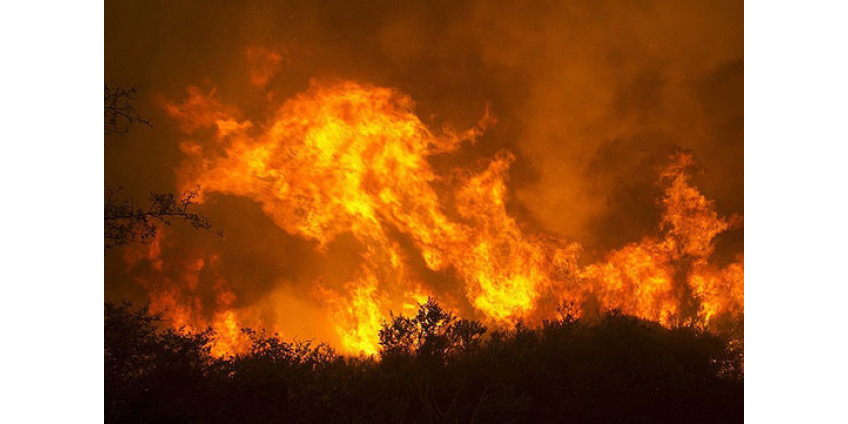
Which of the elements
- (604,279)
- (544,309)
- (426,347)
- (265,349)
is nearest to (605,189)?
(604,279)

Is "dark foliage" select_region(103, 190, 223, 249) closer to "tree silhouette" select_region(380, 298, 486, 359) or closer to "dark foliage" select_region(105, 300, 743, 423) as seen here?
"dark foliage" select_region(105, 300, 743, 423)

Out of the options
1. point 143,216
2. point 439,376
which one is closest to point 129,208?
point 143,216

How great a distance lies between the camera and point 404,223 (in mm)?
6336

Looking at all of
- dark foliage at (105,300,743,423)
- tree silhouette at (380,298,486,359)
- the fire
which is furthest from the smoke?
dark foliage at (105,300,743,423)

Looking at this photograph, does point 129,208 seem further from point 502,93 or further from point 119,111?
point 502,93

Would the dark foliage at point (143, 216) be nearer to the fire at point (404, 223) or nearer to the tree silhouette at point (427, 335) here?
the fire at point (404, 223)

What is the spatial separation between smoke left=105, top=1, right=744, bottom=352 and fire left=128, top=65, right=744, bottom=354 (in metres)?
0.11

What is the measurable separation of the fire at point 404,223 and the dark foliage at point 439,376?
224mm

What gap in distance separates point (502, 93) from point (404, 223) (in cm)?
171

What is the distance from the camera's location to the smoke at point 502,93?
6004 millimetres

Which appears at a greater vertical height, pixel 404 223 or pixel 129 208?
pixel 404 223

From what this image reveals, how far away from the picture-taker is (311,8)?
6109mm
